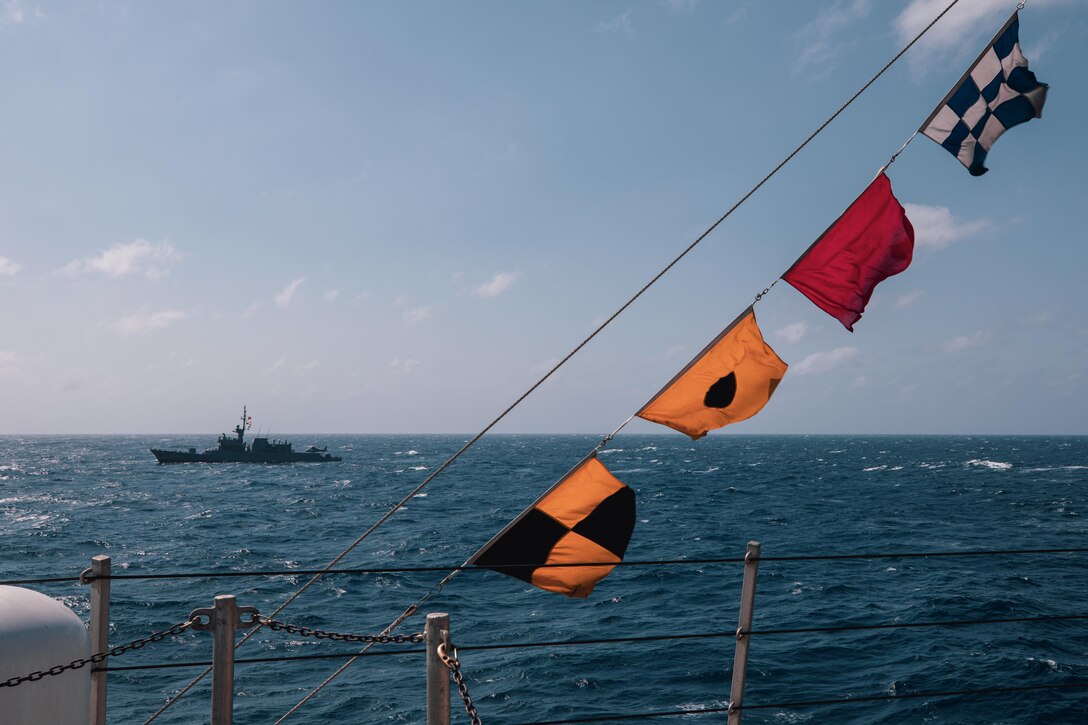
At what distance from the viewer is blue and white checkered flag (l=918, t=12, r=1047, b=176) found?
540 cm

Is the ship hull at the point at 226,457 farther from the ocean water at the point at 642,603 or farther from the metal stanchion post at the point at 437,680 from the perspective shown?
the metal stanchion post at the point at 437,680

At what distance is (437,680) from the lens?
286 cm

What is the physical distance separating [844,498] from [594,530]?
2018 inches

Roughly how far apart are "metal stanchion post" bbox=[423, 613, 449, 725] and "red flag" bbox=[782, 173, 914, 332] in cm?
339

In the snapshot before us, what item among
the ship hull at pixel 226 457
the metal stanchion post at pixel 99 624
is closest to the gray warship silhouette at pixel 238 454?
the ship hull at pixel 226 457

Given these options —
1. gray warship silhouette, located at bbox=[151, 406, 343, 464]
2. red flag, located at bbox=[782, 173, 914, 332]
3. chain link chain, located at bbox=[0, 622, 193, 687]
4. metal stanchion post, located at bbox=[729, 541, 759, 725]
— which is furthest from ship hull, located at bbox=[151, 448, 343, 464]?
metal stanchion post, located at bbox=[729, 541, 759, 725]

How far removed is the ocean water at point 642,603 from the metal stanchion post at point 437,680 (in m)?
0.20

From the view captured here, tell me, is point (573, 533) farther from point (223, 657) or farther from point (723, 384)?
point (223, 657)

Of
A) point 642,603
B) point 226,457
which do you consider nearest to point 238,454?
point 226,457

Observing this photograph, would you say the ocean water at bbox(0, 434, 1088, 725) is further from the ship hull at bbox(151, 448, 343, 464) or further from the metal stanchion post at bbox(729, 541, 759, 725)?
the ship hull at bbox(151, 448, 343, 464)

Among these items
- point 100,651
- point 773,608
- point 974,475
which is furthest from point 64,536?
point 974,475

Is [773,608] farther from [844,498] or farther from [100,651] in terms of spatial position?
[844,498]

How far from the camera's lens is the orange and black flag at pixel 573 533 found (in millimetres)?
4539

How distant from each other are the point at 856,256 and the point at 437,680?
3.92m
